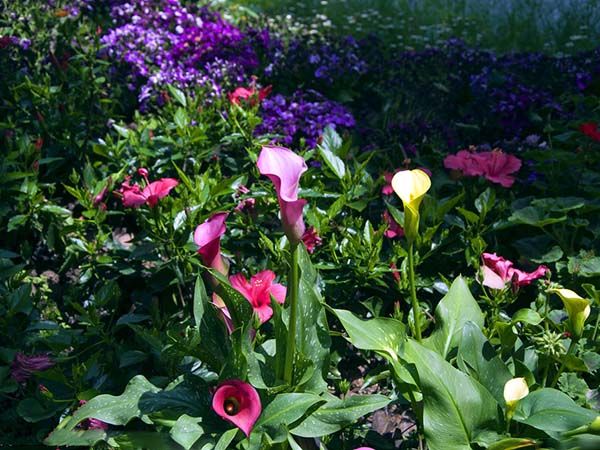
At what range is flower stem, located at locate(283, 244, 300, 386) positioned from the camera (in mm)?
1520

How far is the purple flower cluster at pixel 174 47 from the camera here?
12.5 feet

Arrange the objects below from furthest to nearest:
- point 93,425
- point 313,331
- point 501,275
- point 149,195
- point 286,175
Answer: point 149,195, point 501,275, point 93,425, point 313,331, point 286,175

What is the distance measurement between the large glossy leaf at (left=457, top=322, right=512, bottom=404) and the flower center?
1.80ft

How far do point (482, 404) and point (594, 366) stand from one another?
1.56ft

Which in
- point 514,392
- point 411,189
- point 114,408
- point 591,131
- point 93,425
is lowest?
point 93,425

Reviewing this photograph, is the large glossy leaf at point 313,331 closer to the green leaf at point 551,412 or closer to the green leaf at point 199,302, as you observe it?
the green leaf at point 199,302

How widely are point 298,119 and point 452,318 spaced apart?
170 cm

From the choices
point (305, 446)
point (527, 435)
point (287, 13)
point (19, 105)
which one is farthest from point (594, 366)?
point (287, 13)

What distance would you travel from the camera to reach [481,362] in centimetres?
176

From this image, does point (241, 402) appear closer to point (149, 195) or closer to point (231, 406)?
point (231, 406)

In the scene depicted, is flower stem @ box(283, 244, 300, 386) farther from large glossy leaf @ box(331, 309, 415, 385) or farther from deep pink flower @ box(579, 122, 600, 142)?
deep pink flower @ box(579, 122, 600, 142)

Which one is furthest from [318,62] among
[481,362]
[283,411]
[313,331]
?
[283,411]

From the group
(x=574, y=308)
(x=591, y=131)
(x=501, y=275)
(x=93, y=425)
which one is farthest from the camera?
(x=591, y=131)

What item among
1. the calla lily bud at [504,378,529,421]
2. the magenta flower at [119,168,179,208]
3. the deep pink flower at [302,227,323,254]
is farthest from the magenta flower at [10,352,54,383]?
the calla lily bud at [504,378,529,421]
